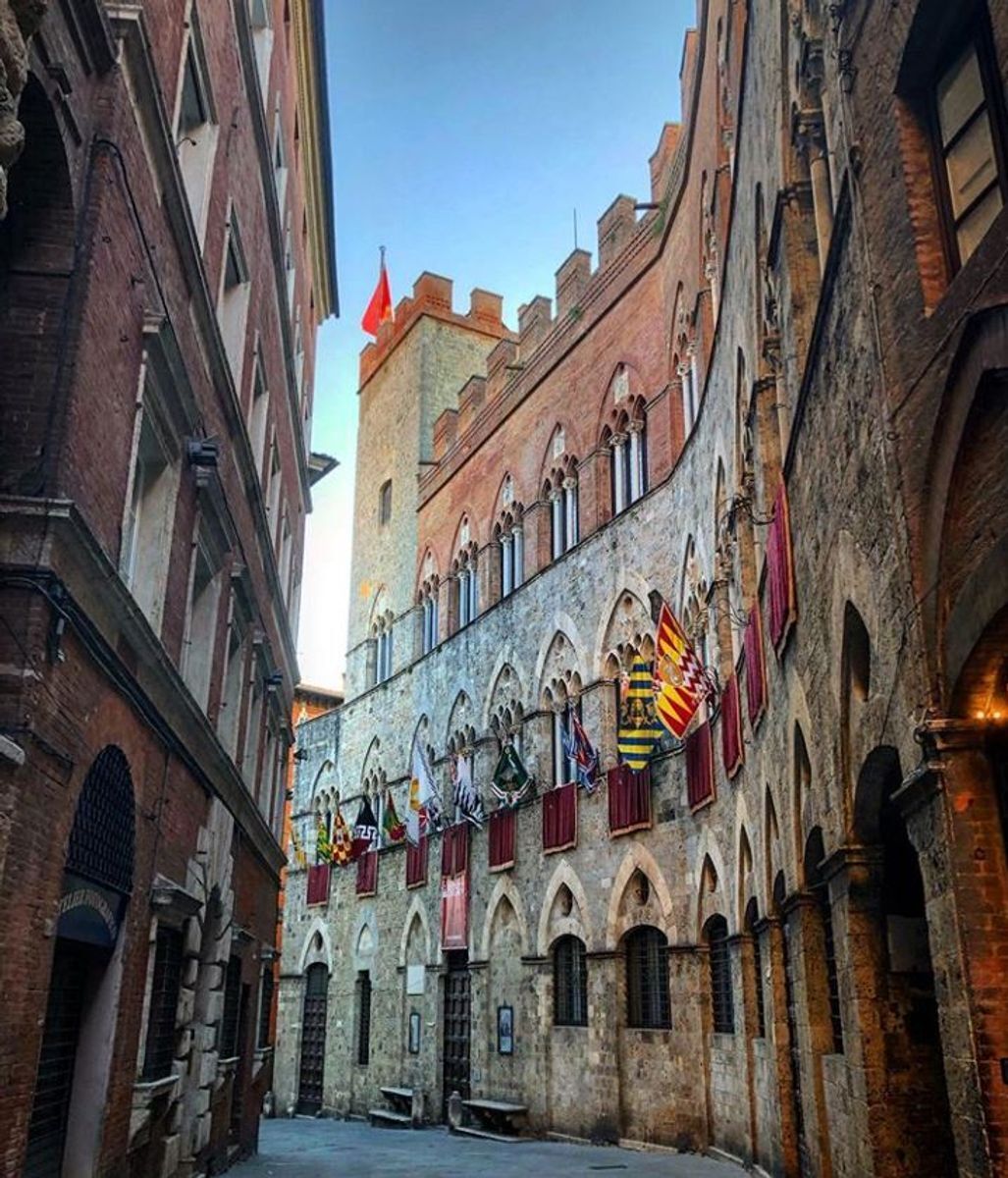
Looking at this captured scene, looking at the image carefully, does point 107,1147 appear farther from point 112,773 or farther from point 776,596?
point 776,596

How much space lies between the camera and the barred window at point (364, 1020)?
26188 millimetres

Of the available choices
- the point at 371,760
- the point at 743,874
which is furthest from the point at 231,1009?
the point at 371,760

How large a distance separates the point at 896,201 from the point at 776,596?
421 centimetres

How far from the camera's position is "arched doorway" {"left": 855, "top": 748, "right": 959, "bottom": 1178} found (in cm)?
684

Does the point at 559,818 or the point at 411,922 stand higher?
the point at 559,818

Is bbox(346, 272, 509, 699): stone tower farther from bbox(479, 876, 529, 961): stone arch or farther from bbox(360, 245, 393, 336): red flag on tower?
bbox(479, 876, 529, 961): stone arch

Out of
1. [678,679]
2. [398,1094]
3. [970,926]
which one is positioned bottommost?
[398,1094]

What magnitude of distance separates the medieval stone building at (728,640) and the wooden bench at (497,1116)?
379mm

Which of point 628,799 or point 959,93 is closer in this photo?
point 959,93

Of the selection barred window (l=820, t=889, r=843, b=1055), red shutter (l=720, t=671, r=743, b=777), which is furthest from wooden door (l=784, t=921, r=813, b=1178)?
red shutter (l=720, t=671, r=743, b=777)

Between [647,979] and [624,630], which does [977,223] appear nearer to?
[624,630]

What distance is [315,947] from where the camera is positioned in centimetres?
2938

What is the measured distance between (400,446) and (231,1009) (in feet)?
64.8

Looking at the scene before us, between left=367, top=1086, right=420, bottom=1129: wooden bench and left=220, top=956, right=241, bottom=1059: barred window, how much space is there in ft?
30.2
